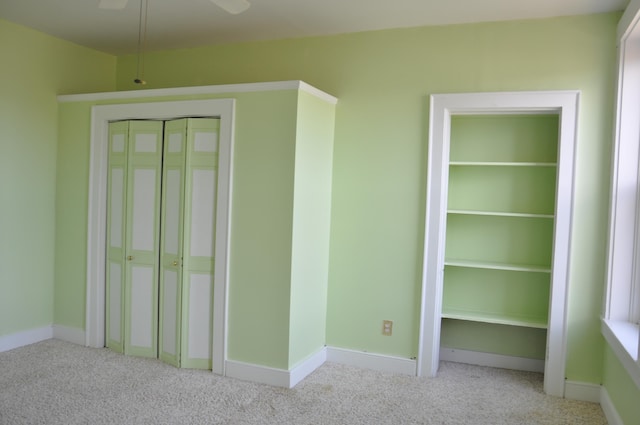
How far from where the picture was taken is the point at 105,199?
423cm

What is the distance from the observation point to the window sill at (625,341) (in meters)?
2.59

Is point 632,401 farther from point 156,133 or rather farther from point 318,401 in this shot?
point 156,133

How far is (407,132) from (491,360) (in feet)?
6.26

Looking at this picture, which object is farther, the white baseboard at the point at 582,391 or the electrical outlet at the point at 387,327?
the electrical outlet at the point at 387,327

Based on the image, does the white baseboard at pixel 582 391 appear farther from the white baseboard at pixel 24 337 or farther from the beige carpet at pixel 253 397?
the white baseboard at pixel 24 337

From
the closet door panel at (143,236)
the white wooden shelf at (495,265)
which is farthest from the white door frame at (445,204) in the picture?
the closet door panel at (143,236)

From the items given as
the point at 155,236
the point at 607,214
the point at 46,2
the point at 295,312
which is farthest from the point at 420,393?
the point at 46,2

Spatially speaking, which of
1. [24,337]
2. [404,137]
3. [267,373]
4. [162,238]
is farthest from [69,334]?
[404,137]

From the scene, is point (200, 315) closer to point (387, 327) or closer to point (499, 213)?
point (387, 327)

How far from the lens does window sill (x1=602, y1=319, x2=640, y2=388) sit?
2590mm

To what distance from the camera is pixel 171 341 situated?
3902 millimetres

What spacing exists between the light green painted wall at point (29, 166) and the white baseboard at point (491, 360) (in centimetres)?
338

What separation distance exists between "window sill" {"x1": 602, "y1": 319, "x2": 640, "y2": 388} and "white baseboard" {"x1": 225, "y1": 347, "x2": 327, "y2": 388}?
199 centimetres

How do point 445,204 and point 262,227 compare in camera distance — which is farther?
point 445,204
